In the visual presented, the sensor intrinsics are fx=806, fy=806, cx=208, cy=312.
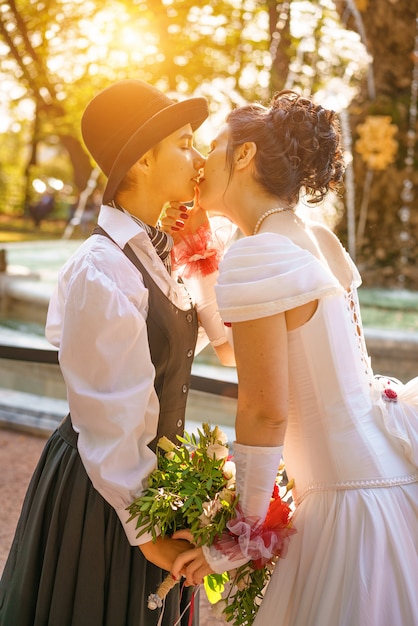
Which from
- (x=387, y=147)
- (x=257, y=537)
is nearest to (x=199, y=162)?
(x=257, y=537)

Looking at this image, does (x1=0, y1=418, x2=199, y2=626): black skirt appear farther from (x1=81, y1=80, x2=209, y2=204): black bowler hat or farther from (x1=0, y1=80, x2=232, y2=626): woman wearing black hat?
(x1=81, y1=80, x2=209, y2=204): black bowler hat

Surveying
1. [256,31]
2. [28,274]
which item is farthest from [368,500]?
[256,31]

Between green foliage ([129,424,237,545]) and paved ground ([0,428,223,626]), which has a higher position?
green foliage ([129,424,237,545])

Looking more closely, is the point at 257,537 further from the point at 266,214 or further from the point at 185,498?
the point at 266,214

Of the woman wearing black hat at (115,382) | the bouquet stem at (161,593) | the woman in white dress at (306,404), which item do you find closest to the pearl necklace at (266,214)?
the woman in white dress at (306,404)

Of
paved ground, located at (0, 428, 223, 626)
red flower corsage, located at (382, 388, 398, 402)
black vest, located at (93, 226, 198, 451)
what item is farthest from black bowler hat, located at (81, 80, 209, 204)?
paved ground, located at (0, 428, 223, 626)

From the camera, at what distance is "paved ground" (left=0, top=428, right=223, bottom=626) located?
11.8 feet

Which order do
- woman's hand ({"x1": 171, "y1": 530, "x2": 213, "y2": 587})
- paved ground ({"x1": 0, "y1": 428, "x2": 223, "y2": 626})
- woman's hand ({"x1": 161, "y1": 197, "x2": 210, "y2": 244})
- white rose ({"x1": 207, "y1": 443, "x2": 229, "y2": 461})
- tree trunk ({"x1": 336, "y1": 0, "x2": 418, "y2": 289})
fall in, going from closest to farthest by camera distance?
woman's hand ({"x1": 171, "y1": 530, "x2": 213, "y2": 587}) < white rose ({"x1": 207, "y1": 443, "x2": 229, "y2": 461}) < woman's hand ({"x1": 161, "y1": 197, "x2": 210, "y2": 244}) < paved ground ({"x1": 0, "y1": 428, "x2": 223, "y2": 626}) < tree trunk ({"x1": 336, "y1": 0, "x2": 418, "y2": 289})

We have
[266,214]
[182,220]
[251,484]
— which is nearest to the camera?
[251,484]

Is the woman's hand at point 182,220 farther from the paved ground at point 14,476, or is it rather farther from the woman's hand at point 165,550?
the paved ground at point 14,476

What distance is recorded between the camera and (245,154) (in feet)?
6.84

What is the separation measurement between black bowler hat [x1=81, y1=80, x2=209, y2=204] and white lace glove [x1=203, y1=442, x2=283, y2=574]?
32.4 inches

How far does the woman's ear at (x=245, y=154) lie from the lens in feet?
6.80

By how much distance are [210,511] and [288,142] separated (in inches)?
37.8
